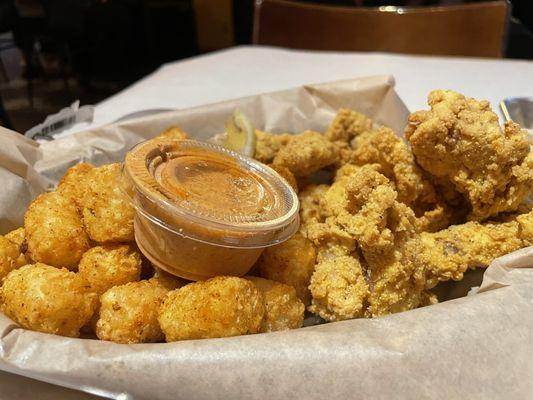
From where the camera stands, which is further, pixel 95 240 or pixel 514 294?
pixel 95 240

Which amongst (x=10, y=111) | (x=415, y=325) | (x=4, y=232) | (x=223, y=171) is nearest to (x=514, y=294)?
(x=415, y=325)

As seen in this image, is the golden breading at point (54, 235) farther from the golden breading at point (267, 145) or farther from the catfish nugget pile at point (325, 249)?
the golden breading at point (267, 145)

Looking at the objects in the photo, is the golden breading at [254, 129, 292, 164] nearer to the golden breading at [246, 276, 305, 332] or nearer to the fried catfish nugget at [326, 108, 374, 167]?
the fried catfish nugget at [326, 108, 374, 167]

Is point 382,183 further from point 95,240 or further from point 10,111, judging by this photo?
point 10,111

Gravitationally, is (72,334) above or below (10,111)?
above

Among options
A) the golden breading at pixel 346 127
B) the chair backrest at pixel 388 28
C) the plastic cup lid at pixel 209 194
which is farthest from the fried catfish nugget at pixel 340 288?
the chair backrest at pixel 388 28
